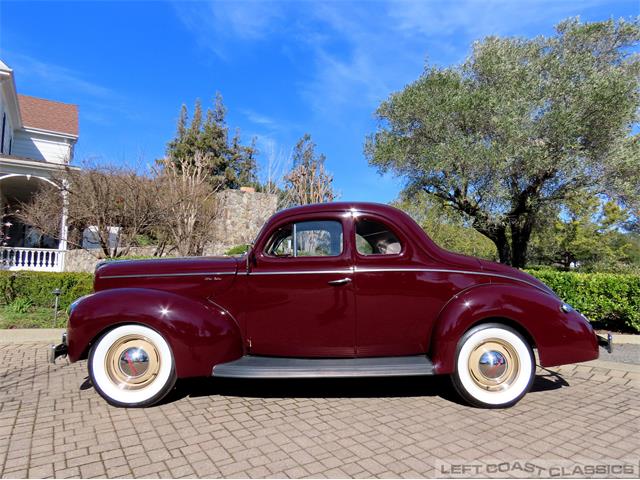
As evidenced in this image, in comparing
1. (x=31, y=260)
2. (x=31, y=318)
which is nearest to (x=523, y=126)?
(x=31, y=318)

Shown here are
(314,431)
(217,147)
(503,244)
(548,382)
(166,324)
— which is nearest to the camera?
(314,431)

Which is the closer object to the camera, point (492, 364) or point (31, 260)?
point (492, 364)

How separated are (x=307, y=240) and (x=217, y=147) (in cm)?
3147

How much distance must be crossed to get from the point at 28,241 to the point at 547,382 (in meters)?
20.8

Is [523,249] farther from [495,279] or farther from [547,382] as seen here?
[495,279]

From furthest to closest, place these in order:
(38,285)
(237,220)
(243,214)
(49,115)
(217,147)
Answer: (217,147) < (49,115) < (243,214) < (237,220) < (38,285)

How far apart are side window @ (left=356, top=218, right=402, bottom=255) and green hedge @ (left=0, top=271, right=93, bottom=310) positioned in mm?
6443

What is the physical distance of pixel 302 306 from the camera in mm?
3592

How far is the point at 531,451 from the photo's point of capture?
2.72m

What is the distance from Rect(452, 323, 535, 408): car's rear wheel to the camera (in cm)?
351

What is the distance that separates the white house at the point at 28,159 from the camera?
12883 millimetres

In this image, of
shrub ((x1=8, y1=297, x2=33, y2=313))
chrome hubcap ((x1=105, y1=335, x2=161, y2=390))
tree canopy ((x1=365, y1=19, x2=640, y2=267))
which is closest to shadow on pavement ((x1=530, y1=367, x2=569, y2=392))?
chrome hubcap ((x1=105, y1=335, x2=161, y2=390))

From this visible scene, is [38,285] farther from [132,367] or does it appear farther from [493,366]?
[493,366]

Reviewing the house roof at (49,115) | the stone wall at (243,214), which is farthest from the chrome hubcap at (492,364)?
the house roof at (49,115)
